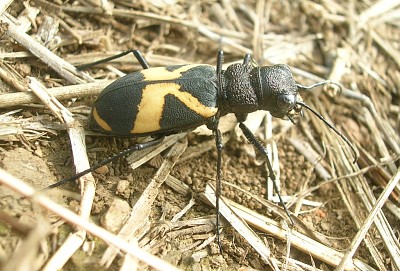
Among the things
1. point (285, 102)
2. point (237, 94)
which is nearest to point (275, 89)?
point (285, 102)

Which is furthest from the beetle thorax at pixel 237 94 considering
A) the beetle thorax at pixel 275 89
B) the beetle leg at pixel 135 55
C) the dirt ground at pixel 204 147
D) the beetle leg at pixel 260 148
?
the beetle leg at pixel 135 55

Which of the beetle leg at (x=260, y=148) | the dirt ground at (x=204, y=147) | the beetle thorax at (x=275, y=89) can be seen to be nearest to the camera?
the dirt ground at (x=204, y=147)

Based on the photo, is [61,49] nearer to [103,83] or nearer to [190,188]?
[103,83]

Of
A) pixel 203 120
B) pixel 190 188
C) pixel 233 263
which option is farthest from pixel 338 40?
pixel 233 263

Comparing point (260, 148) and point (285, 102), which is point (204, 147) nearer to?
point (260, 148)

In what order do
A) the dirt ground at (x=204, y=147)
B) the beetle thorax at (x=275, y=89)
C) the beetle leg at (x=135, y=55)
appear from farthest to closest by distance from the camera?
the beetle leg at (x=135, y=55), the beetle thorax at (x=275, y=89), the dirt ground at (x=204, y=147)

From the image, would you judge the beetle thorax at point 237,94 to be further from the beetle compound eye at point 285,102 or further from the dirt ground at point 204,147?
the dirt ground at point 204,147
